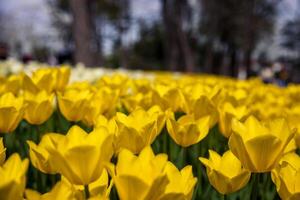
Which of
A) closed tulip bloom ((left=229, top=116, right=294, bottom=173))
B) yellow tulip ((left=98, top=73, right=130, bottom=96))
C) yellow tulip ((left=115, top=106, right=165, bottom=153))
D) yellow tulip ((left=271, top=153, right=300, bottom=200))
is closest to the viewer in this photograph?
yellow tulip ((left=271, top=153, right=300, bottom=200))

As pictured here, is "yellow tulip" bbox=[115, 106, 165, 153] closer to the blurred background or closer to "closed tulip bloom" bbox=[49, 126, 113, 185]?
"closed tulip bloom" bbox=[49, 126, 113, 185]

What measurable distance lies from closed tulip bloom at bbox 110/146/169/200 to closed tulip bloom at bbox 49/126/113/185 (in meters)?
0.07

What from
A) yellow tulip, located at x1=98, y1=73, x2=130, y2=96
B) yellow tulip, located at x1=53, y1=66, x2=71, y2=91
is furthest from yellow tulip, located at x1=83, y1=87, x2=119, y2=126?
yellow tulip, located at x1=98, y1=73, x2=130, y2=96

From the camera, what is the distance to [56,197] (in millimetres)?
1002

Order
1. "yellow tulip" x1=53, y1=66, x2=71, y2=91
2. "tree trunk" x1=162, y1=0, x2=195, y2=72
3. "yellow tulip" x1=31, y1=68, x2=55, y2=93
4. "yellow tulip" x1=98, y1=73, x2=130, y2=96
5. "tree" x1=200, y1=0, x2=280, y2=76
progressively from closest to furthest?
1. "yellow tulip" x1=31, y1=68, x2=55, y2=93
2. "yellow tulip" x1=53, y1=66, x2=71, y2=91
3. "yellow tulip" x1=98, y1=73, x2=130, y2=96
4. "tree trunk" x1=162, y1=0, x2=195, y2=72
5. "tree" x1=200, y1=0, x2=280, y2=76

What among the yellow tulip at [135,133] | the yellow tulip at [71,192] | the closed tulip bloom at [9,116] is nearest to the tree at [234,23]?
the closed tulip bloom at [9,116]

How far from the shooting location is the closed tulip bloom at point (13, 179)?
0.88m

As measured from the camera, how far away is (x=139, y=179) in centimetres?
94

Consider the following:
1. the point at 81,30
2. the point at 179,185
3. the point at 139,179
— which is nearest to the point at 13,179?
the point at 139,179

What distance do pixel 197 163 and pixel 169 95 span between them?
0.38 meters

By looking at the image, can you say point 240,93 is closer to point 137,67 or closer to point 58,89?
point 58,89

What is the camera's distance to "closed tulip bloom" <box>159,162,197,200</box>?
1.01 m

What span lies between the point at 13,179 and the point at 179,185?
36cm

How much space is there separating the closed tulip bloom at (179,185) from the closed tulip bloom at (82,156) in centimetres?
15
